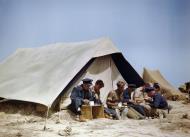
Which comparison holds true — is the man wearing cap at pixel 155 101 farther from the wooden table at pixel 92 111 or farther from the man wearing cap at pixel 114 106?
the wooden table at pixel 92 111

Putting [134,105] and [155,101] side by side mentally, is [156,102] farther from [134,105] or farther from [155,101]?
[134,105]

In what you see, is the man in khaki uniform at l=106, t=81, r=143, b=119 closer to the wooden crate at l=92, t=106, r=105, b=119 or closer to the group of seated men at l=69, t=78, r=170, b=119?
the group of seated men at l=69, t=78, r=170, b=119

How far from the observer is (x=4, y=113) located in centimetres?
1009

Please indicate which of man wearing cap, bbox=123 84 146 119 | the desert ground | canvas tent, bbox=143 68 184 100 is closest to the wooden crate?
the desert ground

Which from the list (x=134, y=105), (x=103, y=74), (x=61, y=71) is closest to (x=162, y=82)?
(x=103, y=74)

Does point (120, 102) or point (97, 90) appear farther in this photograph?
point (97, 90)

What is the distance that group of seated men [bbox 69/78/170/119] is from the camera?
921 centimetres

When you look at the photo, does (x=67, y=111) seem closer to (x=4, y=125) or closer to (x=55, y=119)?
(x=55, y=119)

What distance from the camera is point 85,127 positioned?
7734mm

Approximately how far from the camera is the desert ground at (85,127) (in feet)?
22.6

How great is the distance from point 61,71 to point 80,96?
4.31 feet

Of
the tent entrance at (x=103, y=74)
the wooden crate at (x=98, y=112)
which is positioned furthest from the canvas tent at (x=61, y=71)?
the wooden crate at (x=98, y=112)

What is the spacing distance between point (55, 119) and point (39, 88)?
4.62ft

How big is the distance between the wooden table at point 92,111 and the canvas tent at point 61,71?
871 mm
